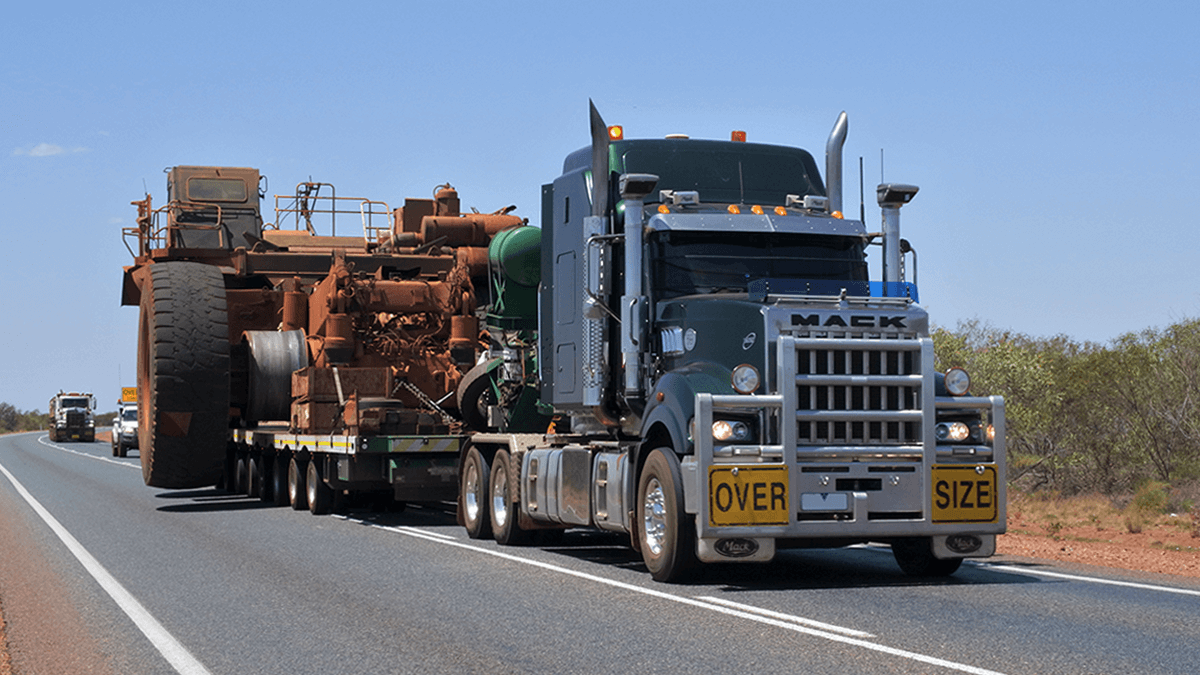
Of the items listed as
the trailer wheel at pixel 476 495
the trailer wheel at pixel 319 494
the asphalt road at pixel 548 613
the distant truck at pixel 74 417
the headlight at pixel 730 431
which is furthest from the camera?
the distant truck at pixel 74 417

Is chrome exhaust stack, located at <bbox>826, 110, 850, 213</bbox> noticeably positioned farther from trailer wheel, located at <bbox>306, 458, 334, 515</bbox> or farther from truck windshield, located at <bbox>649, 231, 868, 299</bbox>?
trailer wheel, located at <bbox>306, 458, 334, 515</bbox>

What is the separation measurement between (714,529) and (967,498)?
7.32ft

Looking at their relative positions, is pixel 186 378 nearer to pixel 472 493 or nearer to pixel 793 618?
pixel 472 493

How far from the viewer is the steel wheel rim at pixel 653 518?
12.3 metres

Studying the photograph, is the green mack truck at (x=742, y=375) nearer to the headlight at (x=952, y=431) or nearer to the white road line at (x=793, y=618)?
the headlight at (x=952, y=431)

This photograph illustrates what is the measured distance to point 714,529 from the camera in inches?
444

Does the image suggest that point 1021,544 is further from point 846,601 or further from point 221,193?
point 221,193

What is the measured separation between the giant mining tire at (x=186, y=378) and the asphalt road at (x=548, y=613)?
5.74 m

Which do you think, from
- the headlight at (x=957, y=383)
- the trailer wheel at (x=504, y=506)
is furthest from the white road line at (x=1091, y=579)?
the trailer wheel at (x=504, y=506)

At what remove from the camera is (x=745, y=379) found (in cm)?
1157

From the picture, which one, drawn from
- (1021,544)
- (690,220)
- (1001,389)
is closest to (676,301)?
(690,220)

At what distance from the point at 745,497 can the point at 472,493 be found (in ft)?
23.4

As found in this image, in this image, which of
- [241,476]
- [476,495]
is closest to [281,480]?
[241,476]

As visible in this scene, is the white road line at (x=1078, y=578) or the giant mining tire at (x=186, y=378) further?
the giant mining tire at (x=186, y=378)
